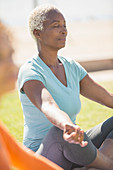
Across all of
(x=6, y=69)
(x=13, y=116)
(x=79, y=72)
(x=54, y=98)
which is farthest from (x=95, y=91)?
(x=13, y=116)

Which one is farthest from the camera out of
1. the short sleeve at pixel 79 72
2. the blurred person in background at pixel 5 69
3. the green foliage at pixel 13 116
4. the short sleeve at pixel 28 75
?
the green foliage at pixel 13 116

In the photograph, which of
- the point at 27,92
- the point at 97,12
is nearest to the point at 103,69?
the point at 27,92

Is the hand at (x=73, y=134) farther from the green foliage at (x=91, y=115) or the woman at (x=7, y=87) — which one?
the green foliage at (x=91, y=115)

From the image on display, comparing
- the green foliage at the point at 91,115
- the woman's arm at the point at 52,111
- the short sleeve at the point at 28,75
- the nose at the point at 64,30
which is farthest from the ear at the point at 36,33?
the green foliage at the point at 91,115

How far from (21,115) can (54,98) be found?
2.82m

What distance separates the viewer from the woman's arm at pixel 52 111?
1845 millimetres

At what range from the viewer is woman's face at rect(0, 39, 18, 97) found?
4.54 feet

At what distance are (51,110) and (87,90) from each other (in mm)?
884

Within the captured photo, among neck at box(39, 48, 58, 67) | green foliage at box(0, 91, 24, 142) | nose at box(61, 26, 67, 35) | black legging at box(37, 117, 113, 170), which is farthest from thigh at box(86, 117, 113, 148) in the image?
green foliage at box(0, 91, 24, 142)

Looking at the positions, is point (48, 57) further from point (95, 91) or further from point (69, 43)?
point (69, 43)

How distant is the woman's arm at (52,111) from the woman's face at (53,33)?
480 mm

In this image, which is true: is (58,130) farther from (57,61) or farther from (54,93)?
(57,61)

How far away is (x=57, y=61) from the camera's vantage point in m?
2.82

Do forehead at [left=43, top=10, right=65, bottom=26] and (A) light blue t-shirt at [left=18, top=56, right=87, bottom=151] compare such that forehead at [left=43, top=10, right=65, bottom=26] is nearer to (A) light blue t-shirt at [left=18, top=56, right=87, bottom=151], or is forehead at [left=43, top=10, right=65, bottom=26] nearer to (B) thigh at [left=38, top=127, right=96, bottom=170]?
(A) light blue t-shirt at [left=18, top=56, right=87, bottom=151]
